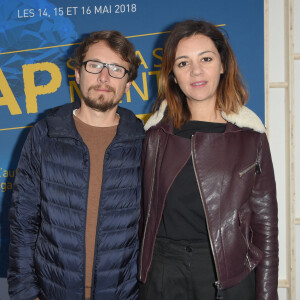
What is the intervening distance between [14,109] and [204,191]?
185 centimetres

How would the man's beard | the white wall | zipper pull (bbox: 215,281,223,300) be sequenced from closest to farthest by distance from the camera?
zipper pull (bbox: 215,281,223,300) < the man's beard < the white wall

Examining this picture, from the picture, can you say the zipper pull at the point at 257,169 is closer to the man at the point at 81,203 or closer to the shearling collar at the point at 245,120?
the shearling collar at the point at 245,120

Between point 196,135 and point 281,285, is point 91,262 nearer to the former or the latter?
point 196,135

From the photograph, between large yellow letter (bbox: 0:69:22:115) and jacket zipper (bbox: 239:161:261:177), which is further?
large yellow letter (bbox: 0:69:22:115)

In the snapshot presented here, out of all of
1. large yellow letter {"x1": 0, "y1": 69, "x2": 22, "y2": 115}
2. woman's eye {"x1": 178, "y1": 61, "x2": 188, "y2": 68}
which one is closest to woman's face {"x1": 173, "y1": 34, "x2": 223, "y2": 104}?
woman's eye {"x1": 178, "y1": 61, "x2": 188, "y2": 68}

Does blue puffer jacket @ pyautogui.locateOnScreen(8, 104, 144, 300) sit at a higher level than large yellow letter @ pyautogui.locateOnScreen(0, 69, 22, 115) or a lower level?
lower

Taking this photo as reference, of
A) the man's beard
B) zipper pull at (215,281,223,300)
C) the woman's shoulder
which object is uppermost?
the man's beard

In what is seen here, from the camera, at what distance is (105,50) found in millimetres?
1655

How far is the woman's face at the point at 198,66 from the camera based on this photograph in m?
1.49

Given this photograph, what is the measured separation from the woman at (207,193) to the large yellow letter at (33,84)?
1.23 metres

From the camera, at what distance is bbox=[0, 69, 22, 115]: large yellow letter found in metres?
2.52

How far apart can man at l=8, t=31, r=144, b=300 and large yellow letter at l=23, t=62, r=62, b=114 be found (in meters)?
0.96

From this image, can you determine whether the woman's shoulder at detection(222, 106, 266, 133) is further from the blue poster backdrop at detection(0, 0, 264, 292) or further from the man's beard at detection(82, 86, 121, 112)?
the blue poster backdrop at detection(0, 0, 264, 292)

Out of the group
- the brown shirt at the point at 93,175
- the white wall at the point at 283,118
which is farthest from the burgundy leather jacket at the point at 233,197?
the white wall at the point at 283,118
